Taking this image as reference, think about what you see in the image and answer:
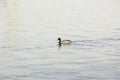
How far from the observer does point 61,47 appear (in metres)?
39.9

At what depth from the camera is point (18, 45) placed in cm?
4006

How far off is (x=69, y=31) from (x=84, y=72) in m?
18.6

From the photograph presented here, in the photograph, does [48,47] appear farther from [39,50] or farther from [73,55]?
[73,55]

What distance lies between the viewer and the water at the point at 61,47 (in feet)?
99.8

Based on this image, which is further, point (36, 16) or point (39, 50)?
point (36, 16)

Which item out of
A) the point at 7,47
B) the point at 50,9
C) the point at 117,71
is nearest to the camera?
the point at 117,71

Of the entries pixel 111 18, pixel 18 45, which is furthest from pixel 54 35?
pixel 111 18

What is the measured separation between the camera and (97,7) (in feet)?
239

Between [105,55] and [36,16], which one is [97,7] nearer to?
[36,16]

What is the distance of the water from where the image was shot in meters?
30.4

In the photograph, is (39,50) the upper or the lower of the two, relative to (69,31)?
lower

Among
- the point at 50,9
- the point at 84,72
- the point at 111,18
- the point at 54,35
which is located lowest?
the point at 84,72

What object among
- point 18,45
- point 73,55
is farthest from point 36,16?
point 73,55

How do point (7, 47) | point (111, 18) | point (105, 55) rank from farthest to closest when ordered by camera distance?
point (111, 18) < point (7, 47) < point (105, 55)
